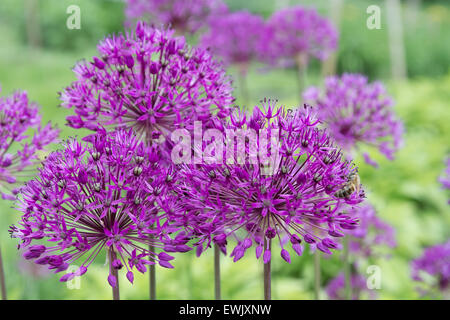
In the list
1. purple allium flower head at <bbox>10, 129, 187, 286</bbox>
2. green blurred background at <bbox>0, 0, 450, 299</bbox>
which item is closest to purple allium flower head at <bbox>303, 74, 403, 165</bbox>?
green blurred background at <bbox>0, 0, 450, 299</bbox>

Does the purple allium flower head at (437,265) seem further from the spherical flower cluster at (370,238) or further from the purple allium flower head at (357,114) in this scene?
the purple allium flower head at (357,114)

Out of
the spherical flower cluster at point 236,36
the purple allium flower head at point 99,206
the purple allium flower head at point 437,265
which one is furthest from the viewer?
the spherical flower cluster at point 236,36

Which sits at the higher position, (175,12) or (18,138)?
(175,12)

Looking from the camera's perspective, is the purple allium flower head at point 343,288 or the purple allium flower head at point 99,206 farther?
the purple allium flower head at point 343,288

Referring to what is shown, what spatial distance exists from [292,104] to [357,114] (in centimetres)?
544

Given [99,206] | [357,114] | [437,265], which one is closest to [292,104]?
[437,265]

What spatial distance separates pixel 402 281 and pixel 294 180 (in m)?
3.15

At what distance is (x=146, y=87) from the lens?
1.84m

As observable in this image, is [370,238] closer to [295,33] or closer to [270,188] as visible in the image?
[295,33]

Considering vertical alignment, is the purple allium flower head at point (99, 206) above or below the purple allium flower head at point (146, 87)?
below

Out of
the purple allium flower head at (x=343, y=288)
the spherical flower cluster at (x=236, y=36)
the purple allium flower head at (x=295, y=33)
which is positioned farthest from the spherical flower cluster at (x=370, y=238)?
the spherical flower cluster at (x=236, y=36)

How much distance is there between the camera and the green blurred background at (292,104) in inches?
164

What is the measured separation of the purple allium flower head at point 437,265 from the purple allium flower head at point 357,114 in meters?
0.82

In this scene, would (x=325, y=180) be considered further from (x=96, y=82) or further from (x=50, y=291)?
(x=50, y=291)
